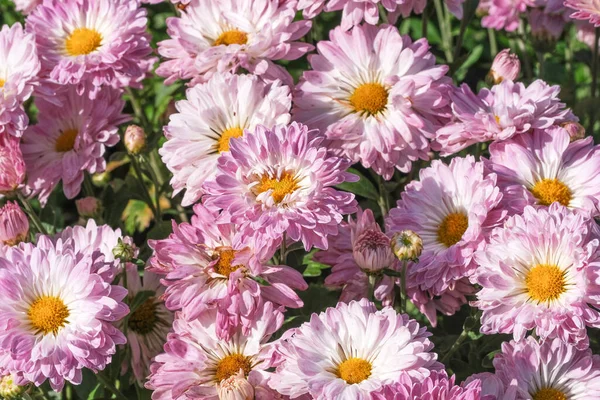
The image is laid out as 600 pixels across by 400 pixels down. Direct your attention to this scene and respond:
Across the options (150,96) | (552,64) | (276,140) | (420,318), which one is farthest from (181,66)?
(552,64)

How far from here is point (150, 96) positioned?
3980 millimetres

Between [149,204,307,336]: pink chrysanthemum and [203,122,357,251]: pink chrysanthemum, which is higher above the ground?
[203,122,357,251]: pink chrysanthemum

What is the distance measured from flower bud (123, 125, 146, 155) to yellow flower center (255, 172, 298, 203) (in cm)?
57

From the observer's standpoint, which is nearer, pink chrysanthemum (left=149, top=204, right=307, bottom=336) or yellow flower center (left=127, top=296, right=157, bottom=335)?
pink chrysanthemum (left=149, top=204, right=307, bottom=336)

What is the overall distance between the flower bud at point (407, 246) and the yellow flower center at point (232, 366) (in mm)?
435

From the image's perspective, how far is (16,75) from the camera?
258 cm

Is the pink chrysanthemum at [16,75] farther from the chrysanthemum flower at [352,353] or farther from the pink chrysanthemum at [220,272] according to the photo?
the chrysanthemum flower at [352,353]

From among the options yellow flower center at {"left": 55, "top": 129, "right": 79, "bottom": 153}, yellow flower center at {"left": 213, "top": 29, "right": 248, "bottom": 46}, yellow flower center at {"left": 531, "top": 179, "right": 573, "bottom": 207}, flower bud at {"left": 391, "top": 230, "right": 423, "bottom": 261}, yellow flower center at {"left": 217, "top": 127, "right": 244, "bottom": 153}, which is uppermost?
yellow flower center at {"left": 213, "top": 29, "right": 248, "bottom": 46}

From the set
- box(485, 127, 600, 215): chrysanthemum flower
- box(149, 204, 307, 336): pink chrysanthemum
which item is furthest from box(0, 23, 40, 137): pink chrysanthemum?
box(485, 127, 600, 215): chrysanthemum flower

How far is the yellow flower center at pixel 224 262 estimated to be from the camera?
7.22 feet

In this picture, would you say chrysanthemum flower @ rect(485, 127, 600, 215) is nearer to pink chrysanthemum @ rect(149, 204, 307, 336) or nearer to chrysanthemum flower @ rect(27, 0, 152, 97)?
pink chrysanthemum @ rect(149, 204, 307, 336)

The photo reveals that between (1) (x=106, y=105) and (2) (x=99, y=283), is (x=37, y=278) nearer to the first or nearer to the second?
(2) (x=99, y=283)

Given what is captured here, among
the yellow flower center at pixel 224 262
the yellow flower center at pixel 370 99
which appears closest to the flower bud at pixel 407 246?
the yellow flower center at pixel 224 262

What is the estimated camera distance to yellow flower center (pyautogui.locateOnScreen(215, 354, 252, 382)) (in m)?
2.18
